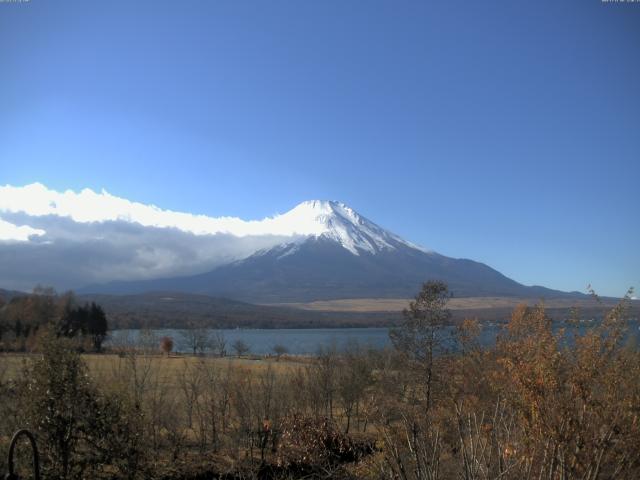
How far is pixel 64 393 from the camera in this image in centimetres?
847

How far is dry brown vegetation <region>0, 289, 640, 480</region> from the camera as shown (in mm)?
5711

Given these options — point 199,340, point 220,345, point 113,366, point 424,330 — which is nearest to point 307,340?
point 199,340

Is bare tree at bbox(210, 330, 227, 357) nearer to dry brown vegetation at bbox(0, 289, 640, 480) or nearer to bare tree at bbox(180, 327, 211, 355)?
bare tree at bbox(180, 327, 211, 355)

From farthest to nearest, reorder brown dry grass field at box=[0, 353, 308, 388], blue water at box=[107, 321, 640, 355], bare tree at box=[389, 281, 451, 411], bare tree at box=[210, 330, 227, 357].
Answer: bare tree at box=[210, 330, 227, 357] < blue water at box=[107, 321, 640, 355] < bare tree at box=[389, 281, 451, 411] < brown dry grass field at box=[0, 353, 308, 388]

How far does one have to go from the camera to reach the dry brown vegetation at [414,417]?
571 centimetres

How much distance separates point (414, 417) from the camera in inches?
273

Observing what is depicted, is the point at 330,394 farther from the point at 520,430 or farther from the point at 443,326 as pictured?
the point at 520,430

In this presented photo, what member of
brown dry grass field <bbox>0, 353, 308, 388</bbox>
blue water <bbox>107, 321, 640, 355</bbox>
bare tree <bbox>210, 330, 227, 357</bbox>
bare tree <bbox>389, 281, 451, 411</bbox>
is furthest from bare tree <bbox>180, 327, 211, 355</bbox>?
bare tree <bbox>389, 281, 451, 411</bbox>

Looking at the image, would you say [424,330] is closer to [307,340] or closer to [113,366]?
[113,366]

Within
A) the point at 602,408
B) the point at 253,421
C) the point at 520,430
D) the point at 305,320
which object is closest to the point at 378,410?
the point at 520,430

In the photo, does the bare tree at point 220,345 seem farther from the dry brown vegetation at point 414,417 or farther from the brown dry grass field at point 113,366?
the dry brown vegetation at point 414,417

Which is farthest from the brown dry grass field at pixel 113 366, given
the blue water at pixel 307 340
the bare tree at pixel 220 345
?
the blue water at pixel 307 340

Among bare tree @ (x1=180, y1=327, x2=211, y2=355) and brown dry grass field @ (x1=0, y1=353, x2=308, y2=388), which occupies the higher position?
brown dry grass field @ (x1=0, y1=353, x2=308, y2=388)

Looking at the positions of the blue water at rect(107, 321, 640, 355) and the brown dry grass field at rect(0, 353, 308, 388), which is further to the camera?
the blue water at rect(107, 321, 640, 355)
